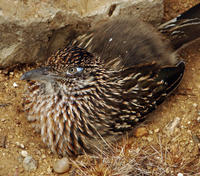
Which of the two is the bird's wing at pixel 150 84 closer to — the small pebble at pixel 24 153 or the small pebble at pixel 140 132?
the small pebble at pixel 140 132

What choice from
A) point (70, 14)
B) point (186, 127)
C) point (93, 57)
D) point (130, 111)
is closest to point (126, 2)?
point (70, 14)

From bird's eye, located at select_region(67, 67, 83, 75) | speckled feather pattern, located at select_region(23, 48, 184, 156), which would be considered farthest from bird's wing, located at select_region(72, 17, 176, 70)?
bird's eye, located at select_region(67, 67, 83, 75)

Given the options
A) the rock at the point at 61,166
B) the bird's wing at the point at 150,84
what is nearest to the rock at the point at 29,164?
the rock at the point at 61,166

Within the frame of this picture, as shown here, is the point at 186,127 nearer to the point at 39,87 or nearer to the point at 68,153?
the point at 68,153

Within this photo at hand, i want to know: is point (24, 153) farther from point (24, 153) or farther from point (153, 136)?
point (153, 136)

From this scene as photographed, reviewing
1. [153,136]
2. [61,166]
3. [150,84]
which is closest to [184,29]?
[150,84]

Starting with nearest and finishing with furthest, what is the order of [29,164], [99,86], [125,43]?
[29,164], [99,86], [125,43]

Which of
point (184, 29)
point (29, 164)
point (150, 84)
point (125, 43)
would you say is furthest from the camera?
point (184, 29)
